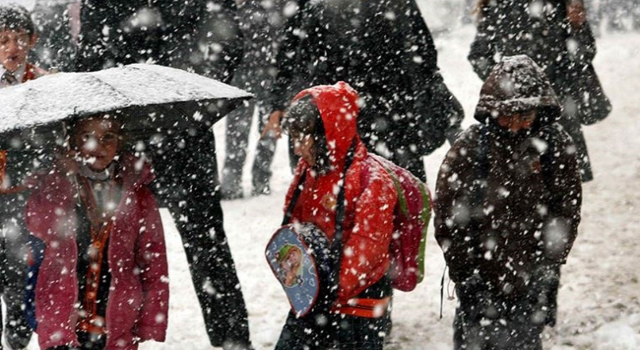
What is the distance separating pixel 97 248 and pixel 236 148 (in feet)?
17.8

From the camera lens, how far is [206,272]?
4980 millimetres

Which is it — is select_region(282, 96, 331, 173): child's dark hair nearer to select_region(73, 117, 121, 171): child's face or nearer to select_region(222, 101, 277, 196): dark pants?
select_region(73, 117, 121, 171): child's face

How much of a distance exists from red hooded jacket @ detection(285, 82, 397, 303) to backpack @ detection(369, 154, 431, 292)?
7 centimetres

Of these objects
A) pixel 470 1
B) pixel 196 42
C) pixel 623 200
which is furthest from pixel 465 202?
pixel 470 1

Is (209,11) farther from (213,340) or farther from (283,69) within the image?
(213,340)

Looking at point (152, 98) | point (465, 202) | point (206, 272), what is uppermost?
point (152, 98)

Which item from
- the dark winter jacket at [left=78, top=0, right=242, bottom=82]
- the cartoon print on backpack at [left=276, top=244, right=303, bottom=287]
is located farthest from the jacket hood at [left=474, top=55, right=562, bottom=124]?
the dark winter jacket at [left=78, top=0, right=242, bottom=82]

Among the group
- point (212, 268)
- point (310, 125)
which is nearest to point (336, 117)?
point (310, 125)

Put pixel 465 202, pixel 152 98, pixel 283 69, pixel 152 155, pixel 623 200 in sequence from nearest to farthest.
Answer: pixel 152 98 < pixel 465 202 < pixel 152 155 < pixel 283 69 < pixel 623 200

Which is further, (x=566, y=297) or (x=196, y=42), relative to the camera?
(x=566, y=297)

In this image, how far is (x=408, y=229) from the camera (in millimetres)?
4336

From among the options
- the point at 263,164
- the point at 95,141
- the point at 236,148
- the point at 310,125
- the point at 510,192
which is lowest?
the point at 510,192

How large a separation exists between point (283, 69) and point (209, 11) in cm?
80

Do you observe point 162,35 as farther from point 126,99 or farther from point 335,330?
point 335,330
